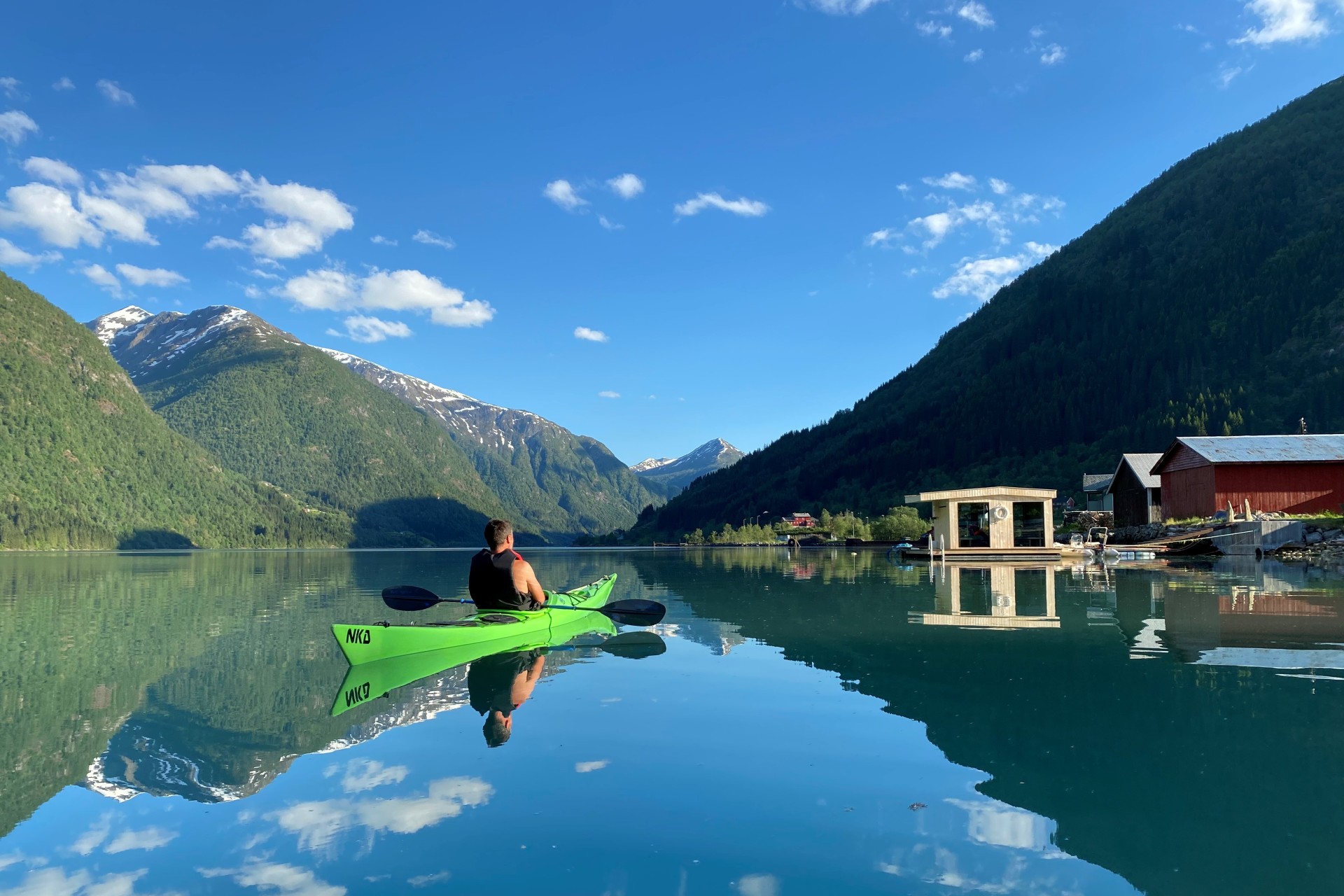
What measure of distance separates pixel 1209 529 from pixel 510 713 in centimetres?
5125

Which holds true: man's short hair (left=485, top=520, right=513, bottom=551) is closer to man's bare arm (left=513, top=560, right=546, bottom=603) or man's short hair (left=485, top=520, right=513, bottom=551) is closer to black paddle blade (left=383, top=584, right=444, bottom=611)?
man's bare arm (left=513, top=560, right=546, bottom=603)

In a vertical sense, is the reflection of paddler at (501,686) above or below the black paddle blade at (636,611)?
below

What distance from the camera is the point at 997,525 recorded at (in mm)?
51625

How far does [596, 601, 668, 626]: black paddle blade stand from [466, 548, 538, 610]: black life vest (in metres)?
3.23

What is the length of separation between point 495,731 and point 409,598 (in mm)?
11899

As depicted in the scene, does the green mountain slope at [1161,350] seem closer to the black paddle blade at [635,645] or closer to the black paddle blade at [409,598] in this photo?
the black paddle blade at [635,645]

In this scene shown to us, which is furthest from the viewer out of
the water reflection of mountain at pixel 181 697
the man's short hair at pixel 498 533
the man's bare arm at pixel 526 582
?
the man's bare arm at pixel 526 582

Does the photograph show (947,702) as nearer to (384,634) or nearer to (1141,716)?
(1141,716)

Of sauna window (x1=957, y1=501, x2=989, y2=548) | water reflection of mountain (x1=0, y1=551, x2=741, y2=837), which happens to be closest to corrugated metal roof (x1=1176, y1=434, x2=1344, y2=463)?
sauna window (x1=957, y1=501, x2=989, y2=548)

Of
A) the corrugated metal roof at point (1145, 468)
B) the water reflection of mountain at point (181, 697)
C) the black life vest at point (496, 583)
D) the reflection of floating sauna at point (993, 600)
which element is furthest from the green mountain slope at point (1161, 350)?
the water reflection of mountain at point (181, 697)

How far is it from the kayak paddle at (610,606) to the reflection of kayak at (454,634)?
1295mm

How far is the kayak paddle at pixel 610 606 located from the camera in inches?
778

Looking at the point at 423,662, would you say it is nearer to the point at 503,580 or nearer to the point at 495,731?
the point at 503,580

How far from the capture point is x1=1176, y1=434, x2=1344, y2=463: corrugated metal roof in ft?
164
